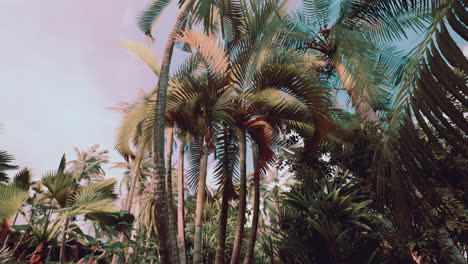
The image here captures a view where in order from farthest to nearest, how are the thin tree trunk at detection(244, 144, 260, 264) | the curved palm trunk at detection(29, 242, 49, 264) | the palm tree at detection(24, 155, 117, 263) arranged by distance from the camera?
the thin tree trunk at detection(244, 144, 260, 264)
the palm tree at detection(24, 155, 117, 263)
the curved palm trunk at detection(29, 242, 49, 264)

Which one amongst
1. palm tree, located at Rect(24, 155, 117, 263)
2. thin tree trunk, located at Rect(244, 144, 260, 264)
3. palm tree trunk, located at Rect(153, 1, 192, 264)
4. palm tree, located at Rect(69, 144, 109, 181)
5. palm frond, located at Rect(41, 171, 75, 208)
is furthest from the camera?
palm tree, located at Rect(69, 144, 109, 181)

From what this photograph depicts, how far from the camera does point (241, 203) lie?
4.54 m

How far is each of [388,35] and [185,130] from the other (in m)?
6.43

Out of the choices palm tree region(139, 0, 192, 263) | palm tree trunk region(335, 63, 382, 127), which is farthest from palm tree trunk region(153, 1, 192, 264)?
palm tree trunk region(335, 63, 382, 127)

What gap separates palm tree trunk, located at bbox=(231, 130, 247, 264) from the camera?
4301 mm

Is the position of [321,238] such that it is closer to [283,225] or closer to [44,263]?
[283,225]

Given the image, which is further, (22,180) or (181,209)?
(181,209)

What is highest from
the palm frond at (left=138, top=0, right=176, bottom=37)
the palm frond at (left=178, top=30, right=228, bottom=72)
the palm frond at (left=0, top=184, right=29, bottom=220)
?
the palm frond at (left=138, top=0, right=176, bottom=37)

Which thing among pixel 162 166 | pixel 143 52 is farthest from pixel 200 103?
pixel 143 52

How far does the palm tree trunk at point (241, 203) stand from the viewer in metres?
4.30

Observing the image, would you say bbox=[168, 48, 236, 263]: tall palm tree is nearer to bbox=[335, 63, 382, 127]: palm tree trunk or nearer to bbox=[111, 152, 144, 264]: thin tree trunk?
bbox=[111, 152, 144, 264]: thin tree trunk

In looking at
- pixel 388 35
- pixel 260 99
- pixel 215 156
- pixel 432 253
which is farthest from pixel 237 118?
pixel 388 35

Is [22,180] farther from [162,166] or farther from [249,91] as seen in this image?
[249,91]

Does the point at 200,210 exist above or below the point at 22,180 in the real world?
below
